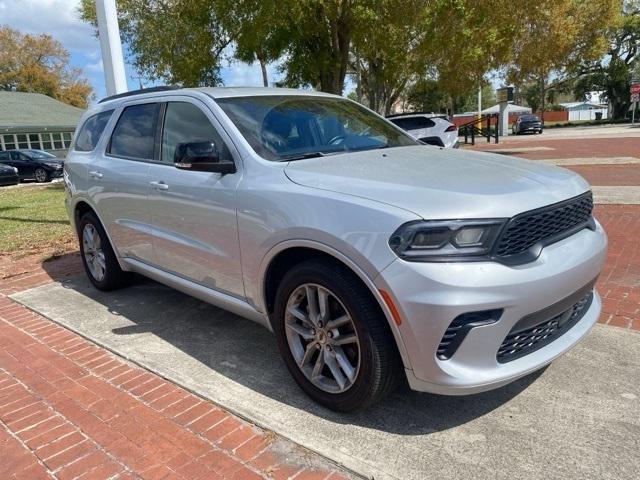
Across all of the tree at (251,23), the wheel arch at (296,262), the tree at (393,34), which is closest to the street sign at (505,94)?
the tree at (393,34)

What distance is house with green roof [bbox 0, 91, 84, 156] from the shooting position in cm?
3845

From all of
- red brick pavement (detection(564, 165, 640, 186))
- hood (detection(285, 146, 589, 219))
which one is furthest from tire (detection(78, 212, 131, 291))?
red brick pavement (detection(564, 165, 640, 186))

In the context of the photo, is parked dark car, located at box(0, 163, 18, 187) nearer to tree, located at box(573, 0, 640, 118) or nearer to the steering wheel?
the steering wheel

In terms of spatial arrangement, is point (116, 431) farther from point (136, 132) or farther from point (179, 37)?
point (179, 37)

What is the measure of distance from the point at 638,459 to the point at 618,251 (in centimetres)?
355

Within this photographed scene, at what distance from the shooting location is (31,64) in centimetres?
6356

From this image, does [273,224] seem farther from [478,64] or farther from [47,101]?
[47,101]

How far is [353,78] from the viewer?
3416 cm

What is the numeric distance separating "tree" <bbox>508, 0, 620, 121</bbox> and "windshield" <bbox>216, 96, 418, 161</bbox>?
43.8 feet

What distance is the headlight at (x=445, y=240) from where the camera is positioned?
240 centimetres

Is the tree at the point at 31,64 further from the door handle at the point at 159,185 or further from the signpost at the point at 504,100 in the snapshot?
the door handle at the point at 159,185

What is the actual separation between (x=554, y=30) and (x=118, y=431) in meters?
17.8

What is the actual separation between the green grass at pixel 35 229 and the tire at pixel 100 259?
2.17 m

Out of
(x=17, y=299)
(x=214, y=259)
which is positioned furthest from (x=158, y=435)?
(x=17, y=299)
